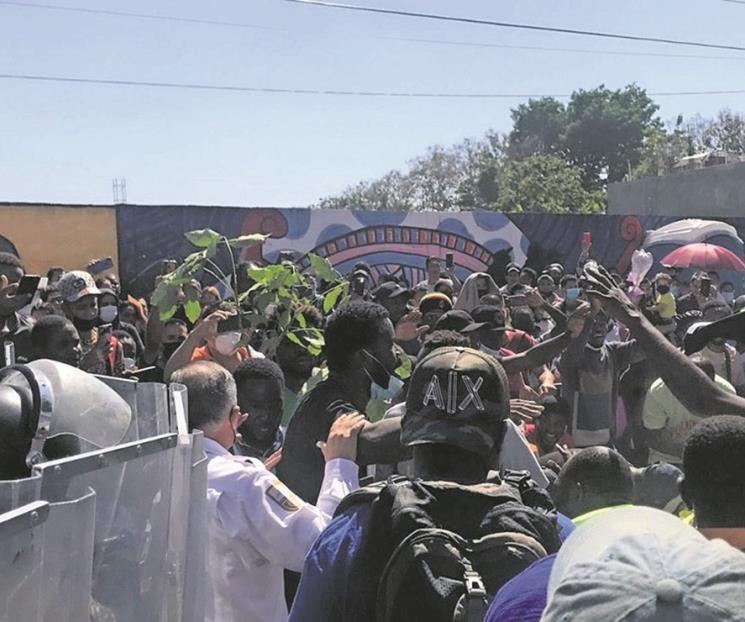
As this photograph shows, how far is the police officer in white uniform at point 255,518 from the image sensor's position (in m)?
2.47

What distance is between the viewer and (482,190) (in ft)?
219

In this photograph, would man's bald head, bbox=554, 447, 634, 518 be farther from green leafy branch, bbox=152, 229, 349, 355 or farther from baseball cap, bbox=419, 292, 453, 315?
baseball cap, bbox=419, 292, 453, 315

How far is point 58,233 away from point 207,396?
39.3 feet

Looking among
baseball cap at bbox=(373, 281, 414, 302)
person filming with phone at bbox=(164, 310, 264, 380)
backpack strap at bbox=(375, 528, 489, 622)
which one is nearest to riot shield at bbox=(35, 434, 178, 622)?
backpack strap at bbox=(375, 528, 489, 622)

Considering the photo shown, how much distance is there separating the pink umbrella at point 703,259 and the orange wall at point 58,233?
30.3ft

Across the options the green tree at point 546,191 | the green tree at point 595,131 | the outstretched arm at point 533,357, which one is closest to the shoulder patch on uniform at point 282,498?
the outstretched arm at point 533,357

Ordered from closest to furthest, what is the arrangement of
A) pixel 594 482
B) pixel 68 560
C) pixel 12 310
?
pixel 68 560
pixel 594 482
pixel 12 310

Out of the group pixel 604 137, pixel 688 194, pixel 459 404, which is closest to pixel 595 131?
pixel 604 137

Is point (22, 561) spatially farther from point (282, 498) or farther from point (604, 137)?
point (604, 137)

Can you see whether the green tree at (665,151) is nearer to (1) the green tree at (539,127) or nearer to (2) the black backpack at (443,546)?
(1) the green tree at (539,127)

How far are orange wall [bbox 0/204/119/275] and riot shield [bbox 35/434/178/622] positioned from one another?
1265cm

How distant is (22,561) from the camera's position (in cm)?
127

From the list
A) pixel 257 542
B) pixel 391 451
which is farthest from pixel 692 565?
pixel 257 542

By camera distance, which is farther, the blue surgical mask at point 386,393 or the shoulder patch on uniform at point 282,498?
the blue surgical mask at point 386,393
